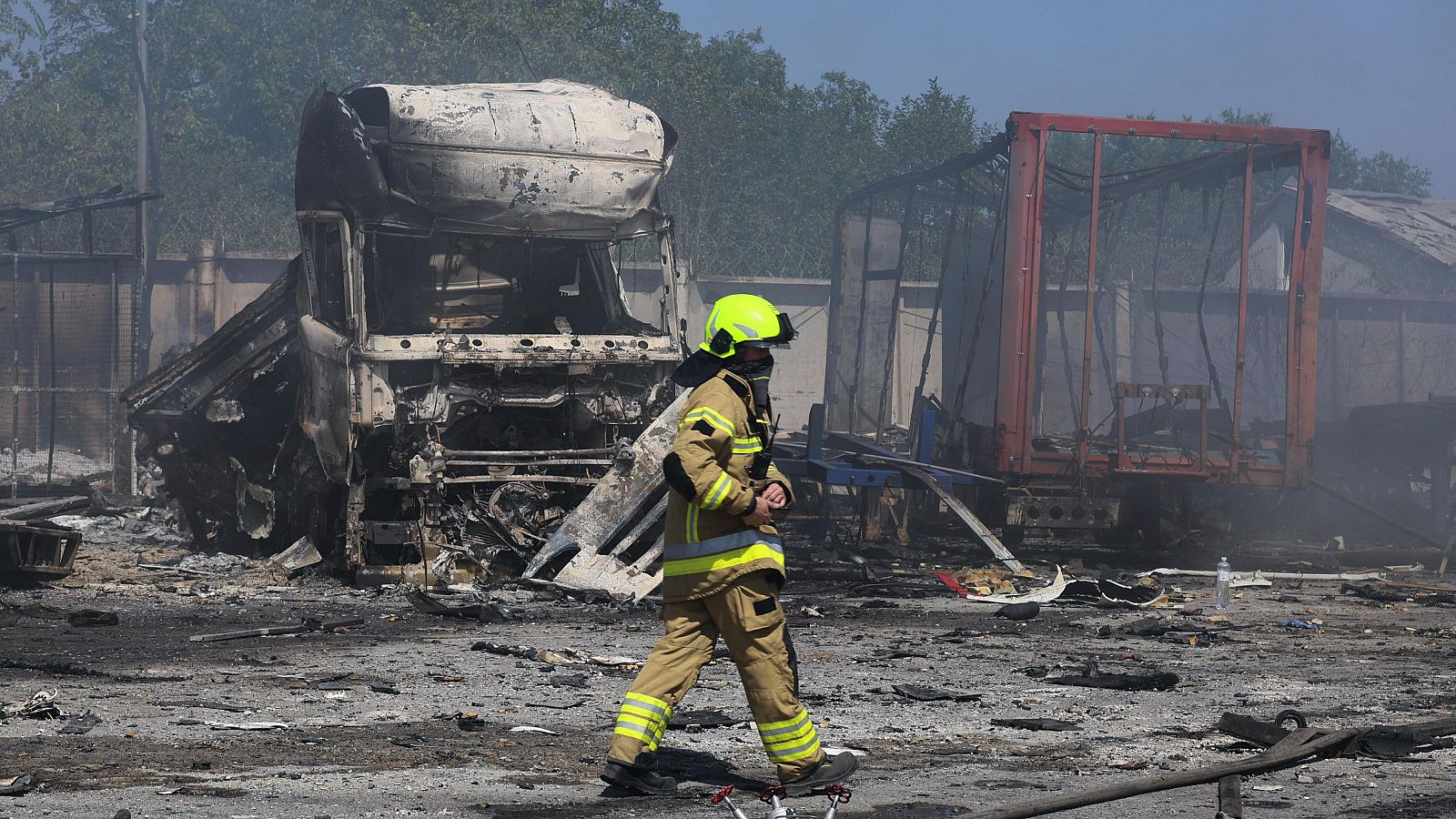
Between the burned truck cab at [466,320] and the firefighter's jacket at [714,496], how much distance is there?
480cm

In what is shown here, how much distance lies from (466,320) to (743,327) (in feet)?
19.0

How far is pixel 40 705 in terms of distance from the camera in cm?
547

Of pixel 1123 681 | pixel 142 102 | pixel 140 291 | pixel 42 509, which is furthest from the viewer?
pixel 142 102

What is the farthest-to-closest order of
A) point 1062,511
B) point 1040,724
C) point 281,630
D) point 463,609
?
point 1062,511, point 463,609, point 281,630, point 1040,724

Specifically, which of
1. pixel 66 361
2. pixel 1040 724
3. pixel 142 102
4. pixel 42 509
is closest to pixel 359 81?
pixel 142 102

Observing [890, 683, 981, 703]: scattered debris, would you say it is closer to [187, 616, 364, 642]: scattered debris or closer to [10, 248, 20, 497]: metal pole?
[187, 616, 364, 642]: scattered debris

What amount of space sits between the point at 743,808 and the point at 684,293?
631cm

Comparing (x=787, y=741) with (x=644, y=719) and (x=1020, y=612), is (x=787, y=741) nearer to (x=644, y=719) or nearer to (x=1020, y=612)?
(x=644, y=719)

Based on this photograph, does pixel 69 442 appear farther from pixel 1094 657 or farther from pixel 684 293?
pixel 1094 657

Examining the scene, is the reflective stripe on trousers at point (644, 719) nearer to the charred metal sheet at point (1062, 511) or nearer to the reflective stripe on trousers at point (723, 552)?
the reflective stripe on trousers at point (723, 552)

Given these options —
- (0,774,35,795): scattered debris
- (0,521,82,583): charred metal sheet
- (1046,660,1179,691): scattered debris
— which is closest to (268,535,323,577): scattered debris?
(0,521,82,583): charred metal sheet

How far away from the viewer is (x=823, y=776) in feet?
14.8

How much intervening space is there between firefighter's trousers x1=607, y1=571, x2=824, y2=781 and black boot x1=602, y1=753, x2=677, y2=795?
2cm

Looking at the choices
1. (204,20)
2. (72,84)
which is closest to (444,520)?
(204,20)
